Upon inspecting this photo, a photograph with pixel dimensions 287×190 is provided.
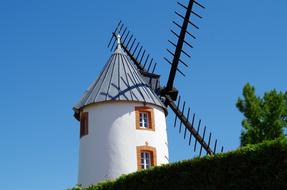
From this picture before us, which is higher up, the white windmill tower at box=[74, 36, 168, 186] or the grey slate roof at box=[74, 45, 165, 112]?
the grey slate roof at box=[74, 45, 165, 112]

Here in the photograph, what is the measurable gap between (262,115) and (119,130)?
8.66 metres

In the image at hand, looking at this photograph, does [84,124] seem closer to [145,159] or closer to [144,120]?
[144,120]

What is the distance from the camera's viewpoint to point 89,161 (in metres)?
23.9

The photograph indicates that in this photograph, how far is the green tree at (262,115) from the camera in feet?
87.9

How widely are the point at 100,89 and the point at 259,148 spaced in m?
12.8

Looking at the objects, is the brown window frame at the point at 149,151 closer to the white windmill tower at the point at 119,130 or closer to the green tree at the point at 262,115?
the white windmill tower at the point at 119,130

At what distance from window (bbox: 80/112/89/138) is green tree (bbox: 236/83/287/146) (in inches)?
347

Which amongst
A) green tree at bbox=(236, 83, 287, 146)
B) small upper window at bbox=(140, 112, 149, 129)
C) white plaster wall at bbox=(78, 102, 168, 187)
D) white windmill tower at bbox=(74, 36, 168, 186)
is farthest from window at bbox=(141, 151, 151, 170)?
green tree at bbox=(236, 83, 287, 146)

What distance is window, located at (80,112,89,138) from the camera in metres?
24.9

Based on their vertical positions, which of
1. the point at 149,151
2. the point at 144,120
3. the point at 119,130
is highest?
the point at 144,120

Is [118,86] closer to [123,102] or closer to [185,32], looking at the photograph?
[123,102]

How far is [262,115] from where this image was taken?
27391 mm

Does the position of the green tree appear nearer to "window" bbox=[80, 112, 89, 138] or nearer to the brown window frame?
the brown window frame

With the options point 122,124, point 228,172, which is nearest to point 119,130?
point 122,124
